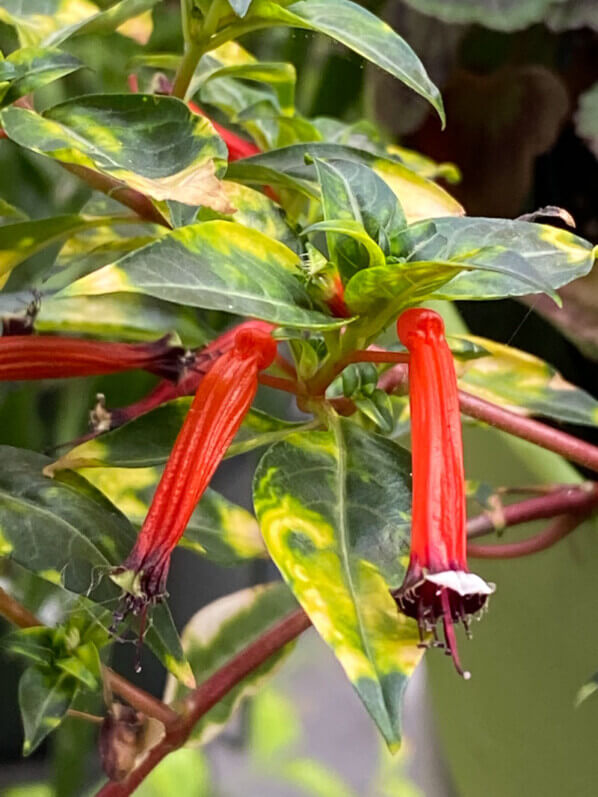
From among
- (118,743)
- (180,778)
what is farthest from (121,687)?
(180,778)

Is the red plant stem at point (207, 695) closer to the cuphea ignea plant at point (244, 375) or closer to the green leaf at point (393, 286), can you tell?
the cuphea ignea plant at point (244, 375)

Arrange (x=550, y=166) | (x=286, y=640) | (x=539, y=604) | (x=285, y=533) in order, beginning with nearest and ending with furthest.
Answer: (x=285, y=533), (x=286, y=640), (x=539, y=604), (x=550, y=166)

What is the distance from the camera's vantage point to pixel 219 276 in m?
0.22

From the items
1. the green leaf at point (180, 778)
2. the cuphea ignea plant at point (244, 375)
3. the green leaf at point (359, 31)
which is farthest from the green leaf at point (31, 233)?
the green leaf at point (180, 778)

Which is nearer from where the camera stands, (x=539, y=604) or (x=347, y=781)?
(x=539, y=604)

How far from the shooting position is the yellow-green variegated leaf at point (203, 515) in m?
0.33

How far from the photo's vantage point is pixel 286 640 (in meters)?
0.34

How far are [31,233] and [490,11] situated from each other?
1.25 feet

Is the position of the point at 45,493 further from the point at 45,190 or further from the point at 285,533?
the point at 45,190

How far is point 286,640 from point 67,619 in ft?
0.30

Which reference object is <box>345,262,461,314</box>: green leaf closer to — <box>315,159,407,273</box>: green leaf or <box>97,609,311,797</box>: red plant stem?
<box>315,159,407,273</box>: green leaf

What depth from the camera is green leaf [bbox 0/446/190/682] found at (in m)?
0.26

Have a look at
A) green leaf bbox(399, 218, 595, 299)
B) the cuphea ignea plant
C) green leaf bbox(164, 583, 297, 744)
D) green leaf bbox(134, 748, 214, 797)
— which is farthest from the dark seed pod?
green leaf bbox(134, 748, 214, 797)

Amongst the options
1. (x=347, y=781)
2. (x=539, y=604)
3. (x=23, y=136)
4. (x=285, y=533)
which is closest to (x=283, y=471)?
(x=285, y=533)
